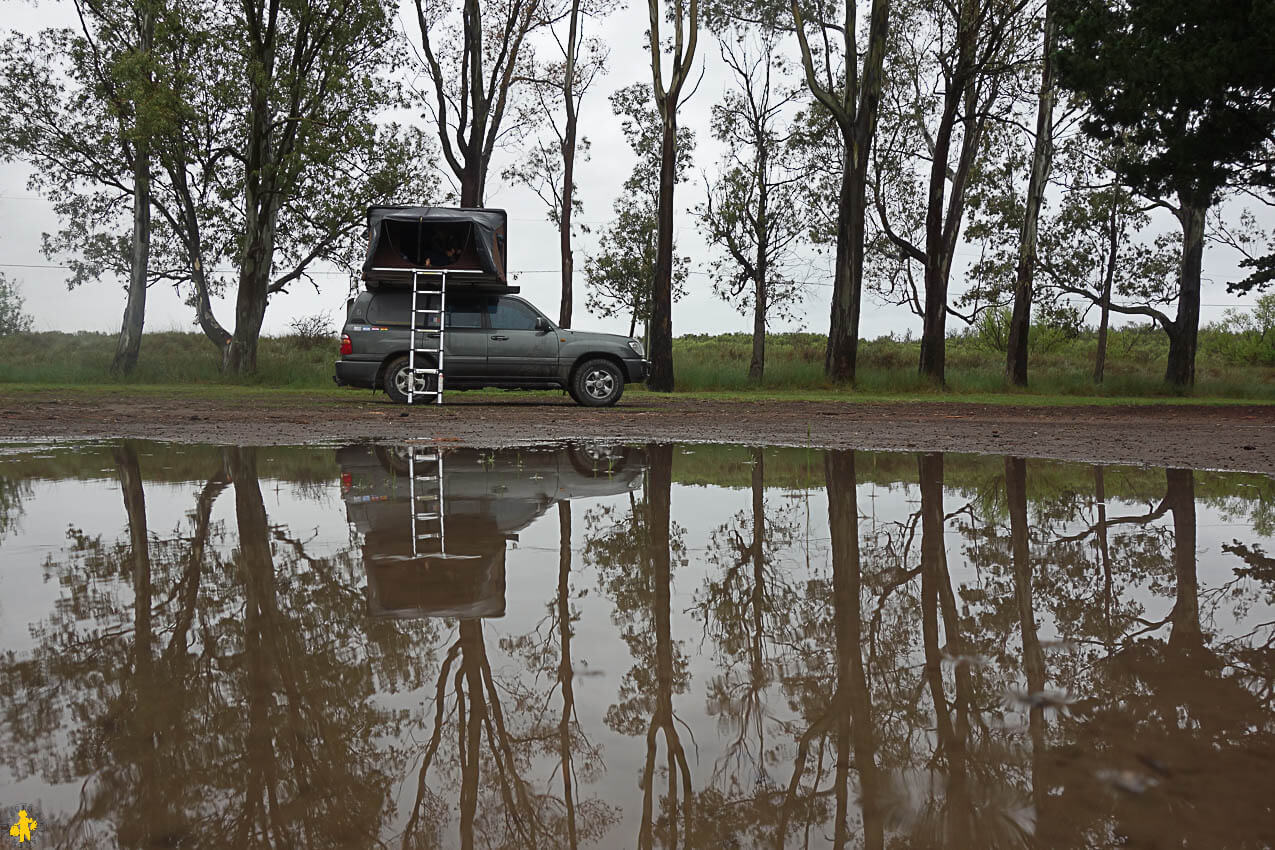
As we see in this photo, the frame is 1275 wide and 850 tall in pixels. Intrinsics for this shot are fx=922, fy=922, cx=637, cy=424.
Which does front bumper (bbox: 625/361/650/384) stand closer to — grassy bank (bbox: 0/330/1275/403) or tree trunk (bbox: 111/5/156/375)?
grassy bank (bbox: 0/330/1275/403)

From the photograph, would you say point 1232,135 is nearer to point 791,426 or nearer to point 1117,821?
point 791,426

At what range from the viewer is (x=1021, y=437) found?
10.3 m

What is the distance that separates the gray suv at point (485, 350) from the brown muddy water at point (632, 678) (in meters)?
11.6

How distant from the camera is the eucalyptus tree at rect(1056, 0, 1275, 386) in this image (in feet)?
54.3

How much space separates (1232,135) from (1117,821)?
2099cm

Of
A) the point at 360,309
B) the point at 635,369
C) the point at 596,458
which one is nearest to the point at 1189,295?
the point at 635,369

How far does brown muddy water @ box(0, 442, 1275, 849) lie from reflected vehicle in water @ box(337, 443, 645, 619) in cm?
3

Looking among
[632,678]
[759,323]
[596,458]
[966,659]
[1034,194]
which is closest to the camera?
[632,678]

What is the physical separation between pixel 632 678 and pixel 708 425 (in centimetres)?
965

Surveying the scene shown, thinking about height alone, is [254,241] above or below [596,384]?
above

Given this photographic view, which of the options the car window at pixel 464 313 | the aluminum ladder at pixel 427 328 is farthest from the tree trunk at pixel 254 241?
the car window at pixel 464 313

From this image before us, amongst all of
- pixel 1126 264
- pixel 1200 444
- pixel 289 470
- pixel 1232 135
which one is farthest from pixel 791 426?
pixel 1126 264

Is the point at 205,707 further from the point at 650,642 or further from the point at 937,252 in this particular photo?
the point at 937,252

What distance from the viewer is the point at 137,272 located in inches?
1120
